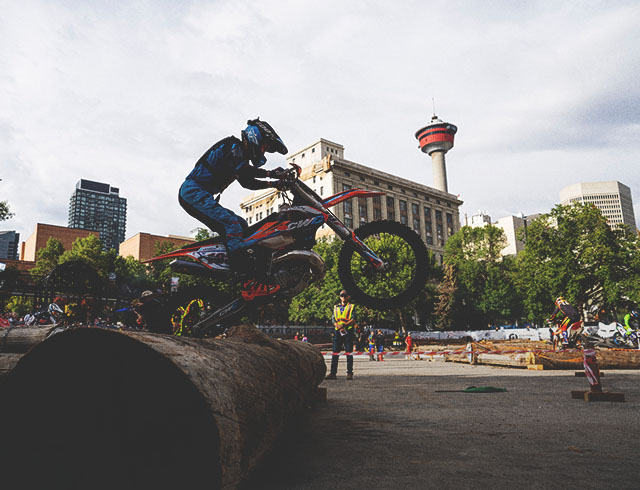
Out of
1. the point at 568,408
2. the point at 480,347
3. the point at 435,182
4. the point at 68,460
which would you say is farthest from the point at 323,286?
the point at 435,182

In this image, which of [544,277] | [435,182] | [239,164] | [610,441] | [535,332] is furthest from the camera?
[435,182]

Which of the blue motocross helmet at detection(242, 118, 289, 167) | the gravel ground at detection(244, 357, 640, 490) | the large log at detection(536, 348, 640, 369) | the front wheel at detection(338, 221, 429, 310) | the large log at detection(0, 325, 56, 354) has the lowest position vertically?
the large log at detection(536, 348, 640, 369)

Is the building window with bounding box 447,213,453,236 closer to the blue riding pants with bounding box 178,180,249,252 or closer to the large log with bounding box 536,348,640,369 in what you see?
the large log with bounding box 536,348,640,369

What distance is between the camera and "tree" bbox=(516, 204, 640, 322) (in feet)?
128

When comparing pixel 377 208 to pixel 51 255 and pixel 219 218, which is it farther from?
pixel 219 218

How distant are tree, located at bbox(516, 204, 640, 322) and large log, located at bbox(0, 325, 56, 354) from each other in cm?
4304

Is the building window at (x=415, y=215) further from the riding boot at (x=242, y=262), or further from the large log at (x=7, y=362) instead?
the large log at (x=7, y=362)

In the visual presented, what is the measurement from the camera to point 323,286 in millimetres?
53438

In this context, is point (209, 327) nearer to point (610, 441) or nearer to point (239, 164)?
point (239, 164)

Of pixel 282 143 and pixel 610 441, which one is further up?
pixel 282 143

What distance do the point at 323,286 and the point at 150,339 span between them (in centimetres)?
5126

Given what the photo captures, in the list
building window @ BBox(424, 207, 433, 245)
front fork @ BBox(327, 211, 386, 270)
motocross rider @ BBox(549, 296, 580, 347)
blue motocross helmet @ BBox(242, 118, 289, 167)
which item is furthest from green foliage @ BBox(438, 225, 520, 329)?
blue motocross helmet @ BBox(242, 118, 289, 167)

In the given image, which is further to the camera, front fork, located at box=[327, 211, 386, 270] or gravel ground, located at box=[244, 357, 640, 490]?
front fork, located at box=[327, 211, 386, 270]

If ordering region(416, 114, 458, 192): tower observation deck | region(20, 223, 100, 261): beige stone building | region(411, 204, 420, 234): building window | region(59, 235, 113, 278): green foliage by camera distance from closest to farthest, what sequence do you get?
region(59, 235, 113, 278): green foliage, region(20, 223, 100, 261): beige stone building, region(411, 204, 420, 234): building window, region(416, 114, 458, 192): tower observation deck
